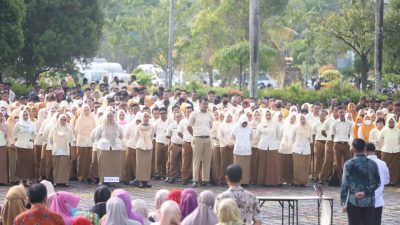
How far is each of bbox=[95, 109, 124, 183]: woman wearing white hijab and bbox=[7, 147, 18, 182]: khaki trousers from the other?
1872mm

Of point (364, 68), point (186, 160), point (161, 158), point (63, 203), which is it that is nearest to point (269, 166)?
point (186, 160)

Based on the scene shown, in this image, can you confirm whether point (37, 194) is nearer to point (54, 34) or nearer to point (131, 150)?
point (131, 150)

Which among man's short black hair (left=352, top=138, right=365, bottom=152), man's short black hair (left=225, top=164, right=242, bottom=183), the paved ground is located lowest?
the paved ground

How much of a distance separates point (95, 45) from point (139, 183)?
16.8m

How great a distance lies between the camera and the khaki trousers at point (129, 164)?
23938 mm

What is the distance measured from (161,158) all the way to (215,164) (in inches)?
56.9

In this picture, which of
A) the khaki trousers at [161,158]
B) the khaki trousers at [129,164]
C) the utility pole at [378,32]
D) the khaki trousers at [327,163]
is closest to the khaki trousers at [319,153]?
the khaki trousers at [327,163]

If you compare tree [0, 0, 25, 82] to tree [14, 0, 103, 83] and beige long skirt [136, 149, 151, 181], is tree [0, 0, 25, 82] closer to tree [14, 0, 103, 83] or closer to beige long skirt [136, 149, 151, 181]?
tree [14, 0, 103, 83]

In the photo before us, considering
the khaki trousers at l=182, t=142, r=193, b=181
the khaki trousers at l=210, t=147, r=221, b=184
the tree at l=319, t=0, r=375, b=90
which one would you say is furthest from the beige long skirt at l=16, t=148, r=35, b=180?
the tree at l=319, t=0, r=375, b=90

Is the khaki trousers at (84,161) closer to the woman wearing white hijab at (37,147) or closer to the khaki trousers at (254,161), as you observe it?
the woman wearing white hijab at (37,147)

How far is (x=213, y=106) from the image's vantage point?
89.1ft

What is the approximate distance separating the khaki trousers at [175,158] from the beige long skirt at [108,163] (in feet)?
6.42

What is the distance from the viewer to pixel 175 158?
2448cm

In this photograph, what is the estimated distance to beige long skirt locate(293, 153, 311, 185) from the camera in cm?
2422
